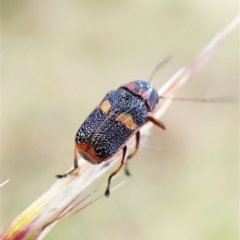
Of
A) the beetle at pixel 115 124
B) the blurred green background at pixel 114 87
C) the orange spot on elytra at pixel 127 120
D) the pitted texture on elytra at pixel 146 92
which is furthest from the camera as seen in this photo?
the blurred green background at pixel 114 87

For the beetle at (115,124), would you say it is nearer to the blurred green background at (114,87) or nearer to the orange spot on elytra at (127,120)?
the orange spot on elytra at (127,120)

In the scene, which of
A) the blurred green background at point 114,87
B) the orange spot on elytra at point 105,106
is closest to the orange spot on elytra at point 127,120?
the orange spot on elytra at point 105,106

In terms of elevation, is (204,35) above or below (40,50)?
below

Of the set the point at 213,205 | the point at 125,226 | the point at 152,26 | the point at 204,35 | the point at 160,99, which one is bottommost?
the point at 213,205

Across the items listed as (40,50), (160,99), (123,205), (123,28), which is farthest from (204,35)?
(160,99)

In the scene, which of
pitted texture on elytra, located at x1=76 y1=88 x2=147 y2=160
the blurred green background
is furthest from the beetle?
the blurred green background

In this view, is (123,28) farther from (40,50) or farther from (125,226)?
(125,226)
